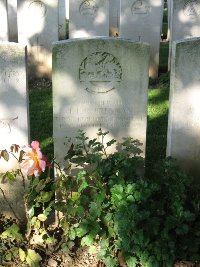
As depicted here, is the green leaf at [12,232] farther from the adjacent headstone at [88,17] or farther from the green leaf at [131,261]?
the adjacent headstone at [88,17]

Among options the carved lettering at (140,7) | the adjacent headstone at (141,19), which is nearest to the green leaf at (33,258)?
the adjacent headstone at (141,19)

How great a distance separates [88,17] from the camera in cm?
872

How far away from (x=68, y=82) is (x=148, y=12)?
4.93 meters

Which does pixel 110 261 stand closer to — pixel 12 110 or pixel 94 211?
pixel 94 211

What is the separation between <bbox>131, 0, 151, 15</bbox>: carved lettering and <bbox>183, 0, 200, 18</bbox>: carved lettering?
62 centimetres

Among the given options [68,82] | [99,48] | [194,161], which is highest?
[99,48]

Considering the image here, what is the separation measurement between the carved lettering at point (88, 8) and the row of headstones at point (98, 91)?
4.79 metres

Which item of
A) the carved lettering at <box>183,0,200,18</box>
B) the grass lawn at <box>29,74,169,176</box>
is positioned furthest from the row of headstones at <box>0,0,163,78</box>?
the grass lawn at <box>29,74,169,176</box>

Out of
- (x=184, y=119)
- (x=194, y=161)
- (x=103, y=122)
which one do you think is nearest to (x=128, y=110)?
(x=103, y=122)

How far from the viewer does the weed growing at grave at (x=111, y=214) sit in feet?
11.2

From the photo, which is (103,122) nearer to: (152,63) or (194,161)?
(194,161)

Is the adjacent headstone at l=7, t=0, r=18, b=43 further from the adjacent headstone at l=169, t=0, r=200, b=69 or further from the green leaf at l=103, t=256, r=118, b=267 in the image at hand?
the green leaf at l=103, t=256, r=118, b=267

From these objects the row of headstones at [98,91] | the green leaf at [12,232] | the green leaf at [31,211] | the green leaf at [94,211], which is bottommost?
the green leaf at [12,232]

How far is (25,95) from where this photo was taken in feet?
13.2
